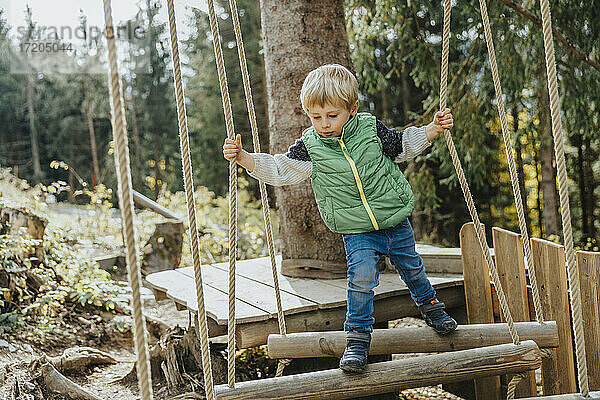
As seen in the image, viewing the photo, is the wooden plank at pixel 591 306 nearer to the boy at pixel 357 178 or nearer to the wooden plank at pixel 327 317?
the boy at pixel 357 178

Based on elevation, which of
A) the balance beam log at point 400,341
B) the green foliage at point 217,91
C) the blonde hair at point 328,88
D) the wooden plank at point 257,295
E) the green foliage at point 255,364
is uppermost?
the green foliage at point 217,91

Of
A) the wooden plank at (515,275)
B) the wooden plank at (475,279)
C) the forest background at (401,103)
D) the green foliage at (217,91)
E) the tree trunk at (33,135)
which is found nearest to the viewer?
the wooden plank at (515,275)

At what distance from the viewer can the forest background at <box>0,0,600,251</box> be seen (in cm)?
532

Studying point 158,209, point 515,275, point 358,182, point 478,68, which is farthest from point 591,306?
point 158,209

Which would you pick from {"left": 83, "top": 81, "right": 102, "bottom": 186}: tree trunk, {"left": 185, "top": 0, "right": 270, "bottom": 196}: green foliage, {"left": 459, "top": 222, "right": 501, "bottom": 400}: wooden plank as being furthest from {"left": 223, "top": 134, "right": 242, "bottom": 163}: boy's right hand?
{"left": 83, "top": 81, "right": 102, "bottom": 186}: tree trunk

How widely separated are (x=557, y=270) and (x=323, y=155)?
104 centimetres

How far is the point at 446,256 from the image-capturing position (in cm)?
328

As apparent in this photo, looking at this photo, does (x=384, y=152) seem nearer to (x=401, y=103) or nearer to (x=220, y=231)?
(x=220, y=231)

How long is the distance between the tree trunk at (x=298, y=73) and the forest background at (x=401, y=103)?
6.19 feet

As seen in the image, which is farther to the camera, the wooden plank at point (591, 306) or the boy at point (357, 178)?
the wooden plank at point (591, 306)

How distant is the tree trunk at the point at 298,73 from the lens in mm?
3152

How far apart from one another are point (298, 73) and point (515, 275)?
4.72 ft

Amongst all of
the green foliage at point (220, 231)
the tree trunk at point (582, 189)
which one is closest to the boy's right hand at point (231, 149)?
the green foliage at point (220, 231)

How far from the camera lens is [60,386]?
3029mm
